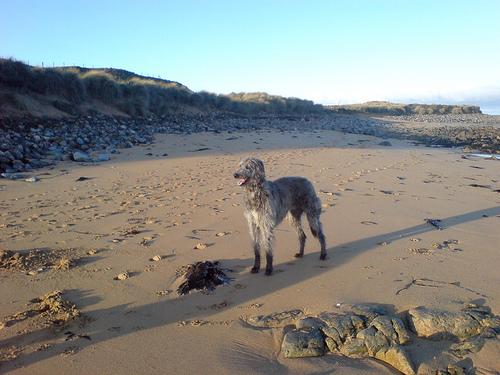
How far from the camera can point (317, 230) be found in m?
6.11

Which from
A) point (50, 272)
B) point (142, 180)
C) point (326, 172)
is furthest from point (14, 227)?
point (326, 172)

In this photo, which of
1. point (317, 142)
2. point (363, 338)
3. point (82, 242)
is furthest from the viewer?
point (317, 142)

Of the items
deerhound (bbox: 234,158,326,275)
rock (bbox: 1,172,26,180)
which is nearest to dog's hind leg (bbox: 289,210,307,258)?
deerhound (bbox: 234,158,326,275)

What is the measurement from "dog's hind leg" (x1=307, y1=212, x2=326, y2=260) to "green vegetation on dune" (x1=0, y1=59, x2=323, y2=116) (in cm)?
1401

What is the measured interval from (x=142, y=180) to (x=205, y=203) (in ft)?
8.68

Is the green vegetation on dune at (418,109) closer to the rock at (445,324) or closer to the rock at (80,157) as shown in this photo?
the rock at (80,157)

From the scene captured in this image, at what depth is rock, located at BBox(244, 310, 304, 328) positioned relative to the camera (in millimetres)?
4059

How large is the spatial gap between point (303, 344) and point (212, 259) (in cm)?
238

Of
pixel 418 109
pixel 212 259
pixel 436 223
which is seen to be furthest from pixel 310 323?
pixel 418 109

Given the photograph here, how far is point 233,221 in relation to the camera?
24.0 ft

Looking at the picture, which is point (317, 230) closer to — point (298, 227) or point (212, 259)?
point (298, 227)

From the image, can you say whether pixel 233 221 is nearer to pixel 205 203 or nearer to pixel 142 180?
pixel 205 203

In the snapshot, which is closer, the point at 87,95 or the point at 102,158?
the point at 102,158

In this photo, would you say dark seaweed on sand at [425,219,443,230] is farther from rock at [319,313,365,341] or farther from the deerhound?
rock at [319,313,365,341]
